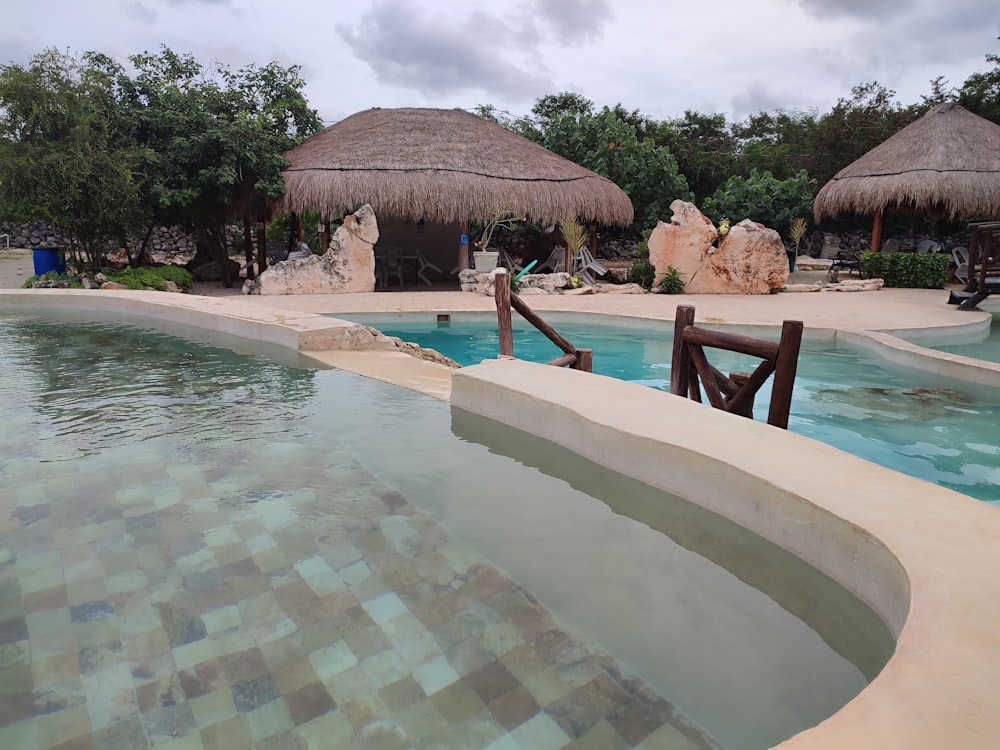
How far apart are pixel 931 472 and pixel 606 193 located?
1133 centimetres

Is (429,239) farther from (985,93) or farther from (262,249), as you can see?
(985,93)

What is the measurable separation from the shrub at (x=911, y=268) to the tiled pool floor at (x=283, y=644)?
14164 mm

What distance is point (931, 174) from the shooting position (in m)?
14.3

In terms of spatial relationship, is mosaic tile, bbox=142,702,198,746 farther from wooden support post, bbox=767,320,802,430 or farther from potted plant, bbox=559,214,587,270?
potted plant, bbox=559,214,587,270

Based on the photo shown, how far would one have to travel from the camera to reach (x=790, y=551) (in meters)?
2.26

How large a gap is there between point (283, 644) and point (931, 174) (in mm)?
16475

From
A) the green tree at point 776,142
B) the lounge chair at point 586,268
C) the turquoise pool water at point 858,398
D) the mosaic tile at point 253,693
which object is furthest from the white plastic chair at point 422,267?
the mosaic tile at point 253,693

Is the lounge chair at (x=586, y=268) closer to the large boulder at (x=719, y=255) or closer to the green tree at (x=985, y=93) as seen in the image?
the large boulder at (x=719, y=255)

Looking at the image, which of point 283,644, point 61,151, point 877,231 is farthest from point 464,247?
point 283,644

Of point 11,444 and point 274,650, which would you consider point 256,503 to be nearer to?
point 274,650

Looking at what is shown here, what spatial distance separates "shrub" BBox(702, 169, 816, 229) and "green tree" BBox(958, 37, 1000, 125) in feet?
16.3

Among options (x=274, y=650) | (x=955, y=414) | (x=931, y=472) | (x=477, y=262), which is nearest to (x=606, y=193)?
(x=477, y=262)

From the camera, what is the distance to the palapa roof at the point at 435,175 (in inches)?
500

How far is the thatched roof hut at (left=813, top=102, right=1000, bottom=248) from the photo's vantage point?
14.2 meters
